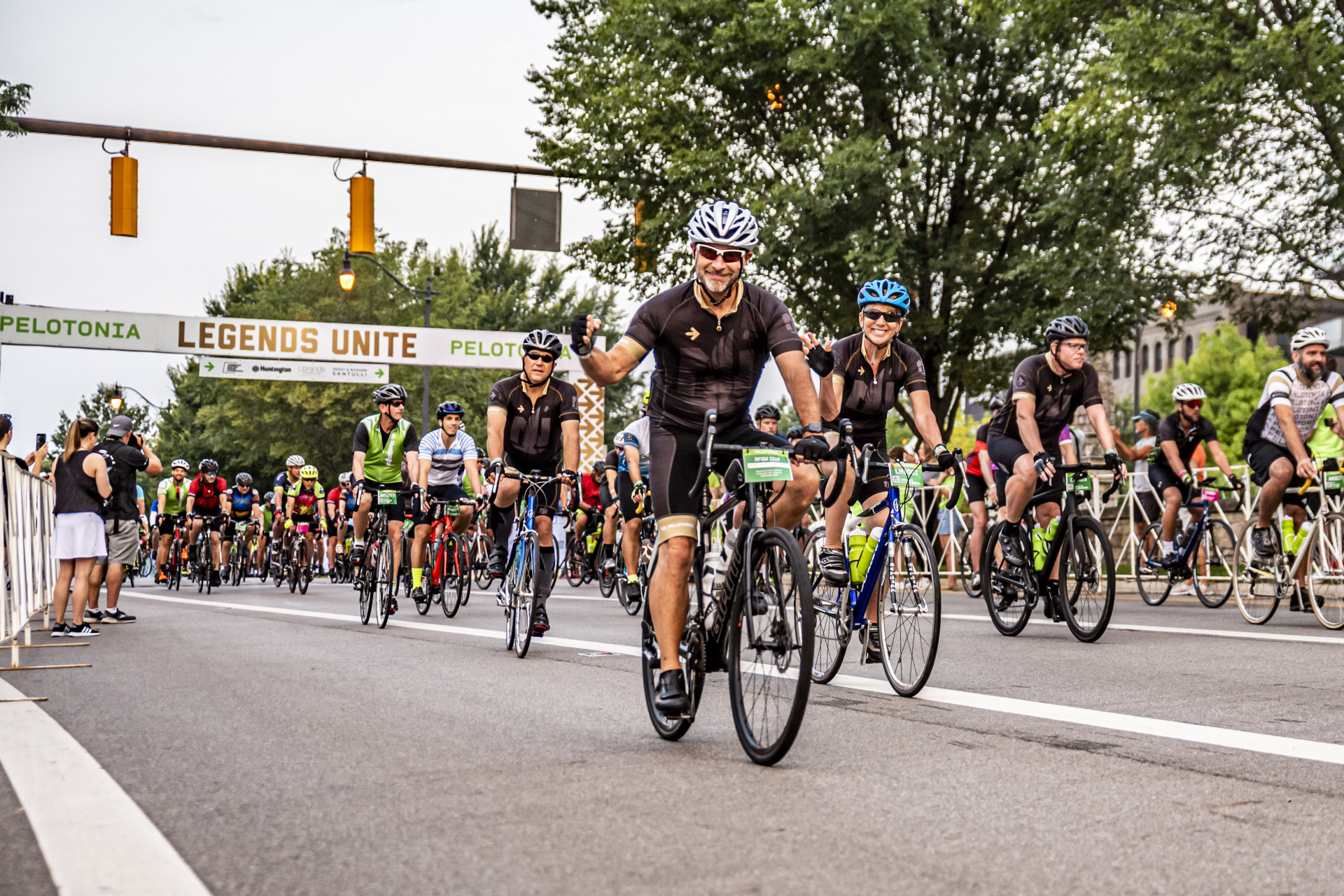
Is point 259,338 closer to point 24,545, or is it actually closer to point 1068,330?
point 24,545

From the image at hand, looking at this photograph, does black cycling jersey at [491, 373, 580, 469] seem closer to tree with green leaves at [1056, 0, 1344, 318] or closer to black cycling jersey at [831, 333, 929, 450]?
black cycling jersey at [831, 333, 929, 450]

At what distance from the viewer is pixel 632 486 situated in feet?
44.8

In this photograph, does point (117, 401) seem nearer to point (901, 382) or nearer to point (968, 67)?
point (968, 67)

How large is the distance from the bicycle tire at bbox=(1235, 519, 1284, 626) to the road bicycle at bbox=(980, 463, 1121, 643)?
2056 mm

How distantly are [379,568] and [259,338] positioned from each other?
20.3 m

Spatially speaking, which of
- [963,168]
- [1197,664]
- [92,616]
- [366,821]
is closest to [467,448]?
[92,616]

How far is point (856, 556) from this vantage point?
7.45 meters

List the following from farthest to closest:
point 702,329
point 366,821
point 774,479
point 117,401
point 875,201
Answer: point 117,401 < point 875,201 < point 702,329 < point 774,479 < point 366,821

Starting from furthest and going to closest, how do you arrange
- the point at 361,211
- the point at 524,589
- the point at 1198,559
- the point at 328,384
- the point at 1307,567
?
the point at 328,384 → the point at 361,211 → the point at 1198,559 → the point at 1307,567 → the point at 524,589

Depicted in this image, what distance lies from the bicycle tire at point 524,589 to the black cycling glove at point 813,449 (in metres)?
4.39

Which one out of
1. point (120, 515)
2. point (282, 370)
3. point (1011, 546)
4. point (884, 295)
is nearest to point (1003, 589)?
point (1011, 546)

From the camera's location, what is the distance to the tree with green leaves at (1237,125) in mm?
18625

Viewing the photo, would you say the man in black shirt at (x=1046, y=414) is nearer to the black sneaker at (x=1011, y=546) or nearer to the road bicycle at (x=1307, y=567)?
the black sneaker at (x=1011, y=546)

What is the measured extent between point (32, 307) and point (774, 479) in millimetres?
27994
